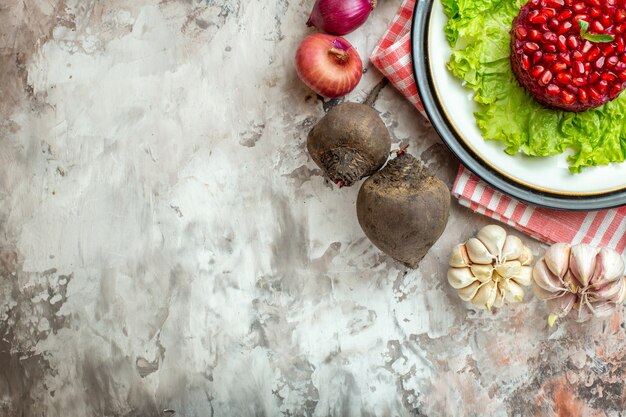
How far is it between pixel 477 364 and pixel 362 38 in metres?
0.92

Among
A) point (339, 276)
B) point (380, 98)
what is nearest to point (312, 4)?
point (380, 98)

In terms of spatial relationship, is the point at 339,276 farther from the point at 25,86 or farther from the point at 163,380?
the point at 25,86

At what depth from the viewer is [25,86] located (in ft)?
5.51

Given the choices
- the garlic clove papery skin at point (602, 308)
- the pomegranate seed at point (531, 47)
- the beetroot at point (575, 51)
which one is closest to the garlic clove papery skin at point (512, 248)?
the garlic clove papery skin at point (602, 308)

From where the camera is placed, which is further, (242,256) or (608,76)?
(242,256)

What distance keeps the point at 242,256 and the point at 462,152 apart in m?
0.63

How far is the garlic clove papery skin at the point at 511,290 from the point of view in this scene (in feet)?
5.06

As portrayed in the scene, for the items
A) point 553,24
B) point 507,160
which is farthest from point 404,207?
point 553,24

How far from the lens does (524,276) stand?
1556 millimetres

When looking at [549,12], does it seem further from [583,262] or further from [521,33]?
[583,262]

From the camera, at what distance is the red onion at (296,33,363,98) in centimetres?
150

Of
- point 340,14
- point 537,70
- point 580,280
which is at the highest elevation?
point 340,14

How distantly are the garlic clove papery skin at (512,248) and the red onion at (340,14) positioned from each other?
2.20 ft

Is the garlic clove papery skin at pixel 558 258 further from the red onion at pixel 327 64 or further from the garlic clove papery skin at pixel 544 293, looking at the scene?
the red onion at pixel 327 64
